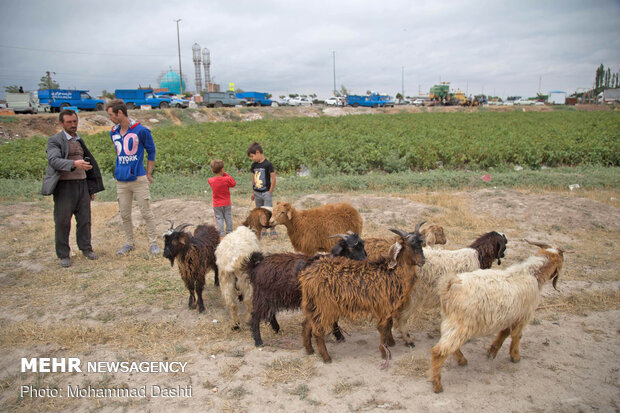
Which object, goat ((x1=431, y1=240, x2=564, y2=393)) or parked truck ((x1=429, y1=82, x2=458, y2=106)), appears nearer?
goat ((x1=431, y1=240, x2=564, y2=393))

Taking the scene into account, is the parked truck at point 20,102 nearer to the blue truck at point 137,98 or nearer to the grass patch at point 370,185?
the blue truck at point 137,98

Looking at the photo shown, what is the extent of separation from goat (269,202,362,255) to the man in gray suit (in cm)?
356

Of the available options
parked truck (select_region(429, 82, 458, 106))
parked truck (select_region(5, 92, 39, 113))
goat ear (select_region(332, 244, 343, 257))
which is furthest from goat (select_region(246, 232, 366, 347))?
parked truck (select_region(429, 82, 458, 106))

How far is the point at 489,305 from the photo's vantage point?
3.94 meters

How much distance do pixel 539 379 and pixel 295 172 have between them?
13.5m

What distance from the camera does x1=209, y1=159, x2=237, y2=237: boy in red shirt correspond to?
7.30 m

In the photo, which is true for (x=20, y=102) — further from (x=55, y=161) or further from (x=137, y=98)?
(x=55, y=161)

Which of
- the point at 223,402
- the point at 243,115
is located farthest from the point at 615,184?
the point at 243,115

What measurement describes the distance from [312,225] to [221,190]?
6.39 ft

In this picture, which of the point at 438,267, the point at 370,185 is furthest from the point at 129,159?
the point at 370,185

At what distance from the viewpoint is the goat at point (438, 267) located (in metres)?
4.73

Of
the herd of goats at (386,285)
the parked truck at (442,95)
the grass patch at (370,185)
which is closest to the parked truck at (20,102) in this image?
the grass patch at (370,185)

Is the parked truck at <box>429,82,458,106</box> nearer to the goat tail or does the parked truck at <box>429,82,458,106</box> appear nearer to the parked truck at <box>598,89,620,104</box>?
the parked truck at <box>598,89,620,104</box>

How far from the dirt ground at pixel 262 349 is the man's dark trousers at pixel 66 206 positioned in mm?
471
